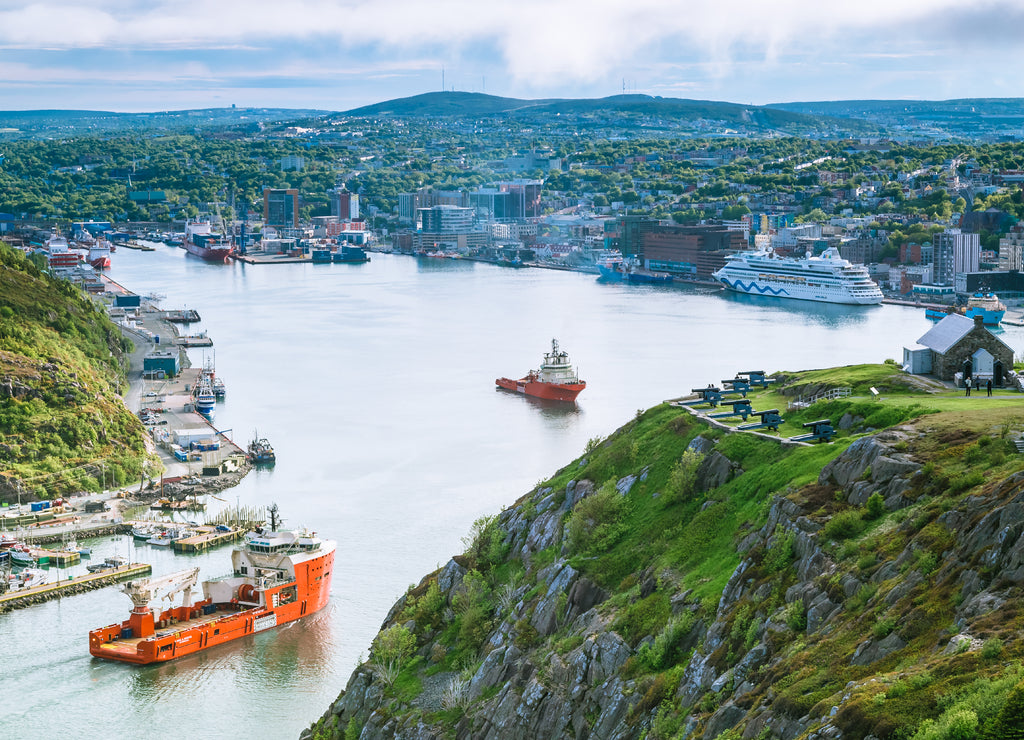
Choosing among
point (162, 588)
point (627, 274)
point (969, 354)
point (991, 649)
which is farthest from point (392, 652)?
point (627, 274)

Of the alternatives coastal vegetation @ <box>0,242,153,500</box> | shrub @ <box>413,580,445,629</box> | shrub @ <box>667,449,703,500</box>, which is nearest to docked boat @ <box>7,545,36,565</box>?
coastal vegetation @ <box>0,242,153,500</box>

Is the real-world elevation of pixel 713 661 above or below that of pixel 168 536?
above

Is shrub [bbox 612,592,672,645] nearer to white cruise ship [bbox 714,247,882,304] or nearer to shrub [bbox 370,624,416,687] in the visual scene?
shrub [bbox 370,624,416,687]

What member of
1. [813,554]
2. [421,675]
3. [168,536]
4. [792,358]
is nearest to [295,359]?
[792,358]

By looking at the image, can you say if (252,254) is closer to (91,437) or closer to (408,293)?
(408,293)

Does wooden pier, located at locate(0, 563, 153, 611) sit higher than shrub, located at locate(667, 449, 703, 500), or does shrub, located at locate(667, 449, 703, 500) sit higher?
shrub, located at locate(667, 449, 703, 500)

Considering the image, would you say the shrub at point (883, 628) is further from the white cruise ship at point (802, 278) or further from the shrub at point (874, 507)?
the white cruise ship at point (802, 278)

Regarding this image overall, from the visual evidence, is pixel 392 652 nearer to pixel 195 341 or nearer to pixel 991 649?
pixel 991 649
